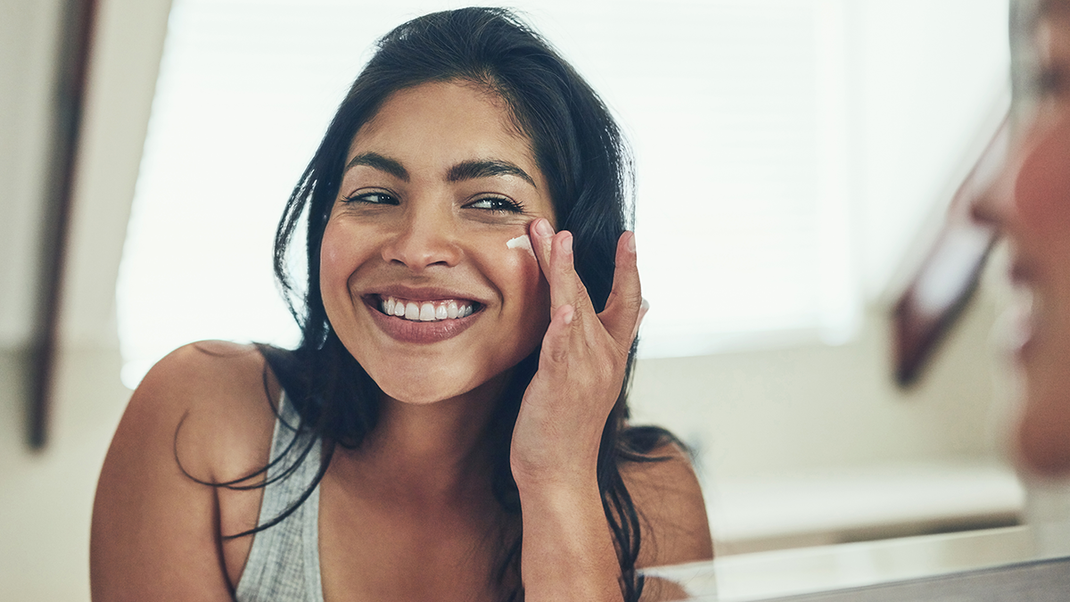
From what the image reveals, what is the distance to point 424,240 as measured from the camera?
482 millimetres

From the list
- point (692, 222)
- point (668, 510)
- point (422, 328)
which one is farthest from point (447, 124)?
point (692, 222)

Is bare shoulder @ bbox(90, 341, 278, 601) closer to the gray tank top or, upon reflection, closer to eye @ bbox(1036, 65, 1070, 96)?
the gray tank top

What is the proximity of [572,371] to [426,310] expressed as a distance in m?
0.11

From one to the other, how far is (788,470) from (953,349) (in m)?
0.49

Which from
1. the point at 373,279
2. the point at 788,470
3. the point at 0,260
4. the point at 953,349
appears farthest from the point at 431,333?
the point at 953,349

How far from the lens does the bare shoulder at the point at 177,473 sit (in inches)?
20.6

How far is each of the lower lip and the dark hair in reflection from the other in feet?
0.36

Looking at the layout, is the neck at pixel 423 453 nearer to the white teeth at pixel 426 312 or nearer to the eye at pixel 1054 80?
the white teeth at pixel 426 312

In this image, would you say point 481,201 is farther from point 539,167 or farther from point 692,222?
point 692,222

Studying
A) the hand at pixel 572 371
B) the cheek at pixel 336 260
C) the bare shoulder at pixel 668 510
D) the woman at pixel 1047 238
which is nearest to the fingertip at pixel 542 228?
the hand at pixel 572 371

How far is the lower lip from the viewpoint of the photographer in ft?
1.67

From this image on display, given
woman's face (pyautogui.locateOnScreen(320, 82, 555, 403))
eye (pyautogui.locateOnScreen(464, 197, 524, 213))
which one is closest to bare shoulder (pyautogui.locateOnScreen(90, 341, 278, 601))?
woman's face (pyautogui.locateOnScreen(320, 82, 555, 403))

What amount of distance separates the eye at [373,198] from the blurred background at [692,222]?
112 mm

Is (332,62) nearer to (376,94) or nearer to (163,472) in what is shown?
(376,94)
